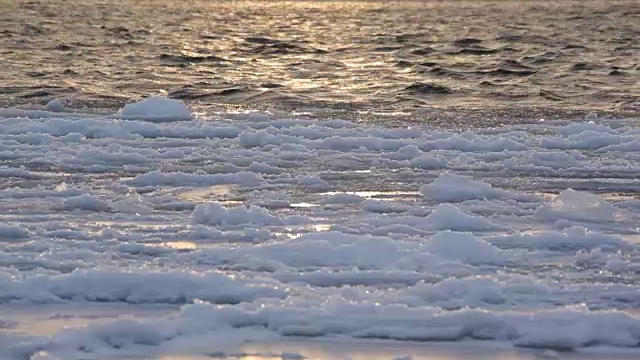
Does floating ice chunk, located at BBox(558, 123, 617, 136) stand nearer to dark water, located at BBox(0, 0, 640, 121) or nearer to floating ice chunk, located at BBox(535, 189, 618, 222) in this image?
dark water, located at BBox(0, 0, 640, 121)

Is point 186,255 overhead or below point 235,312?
overhead

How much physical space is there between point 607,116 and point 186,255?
7561 millimetres

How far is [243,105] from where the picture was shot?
13.5m

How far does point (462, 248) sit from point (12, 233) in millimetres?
2601

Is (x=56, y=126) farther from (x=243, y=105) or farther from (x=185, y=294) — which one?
(x=185, y=294)

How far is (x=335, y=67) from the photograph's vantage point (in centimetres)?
2038

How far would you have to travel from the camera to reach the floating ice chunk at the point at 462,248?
5.66m

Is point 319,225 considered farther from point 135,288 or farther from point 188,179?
point 188,179

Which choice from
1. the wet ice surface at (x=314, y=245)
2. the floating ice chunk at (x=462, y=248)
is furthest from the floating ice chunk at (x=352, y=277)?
the floating ice chunk at (x=462, y=248)

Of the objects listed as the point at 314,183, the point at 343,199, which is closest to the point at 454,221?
the point at 343,199

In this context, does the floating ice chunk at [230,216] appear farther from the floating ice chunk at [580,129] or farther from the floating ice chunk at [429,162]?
the floating ice chunk at [580,129]

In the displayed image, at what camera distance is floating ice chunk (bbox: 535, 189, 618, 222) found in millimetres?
6633

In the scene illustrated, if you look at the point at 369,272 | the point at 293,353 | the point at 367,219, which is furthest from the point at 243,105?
the point at 293,353

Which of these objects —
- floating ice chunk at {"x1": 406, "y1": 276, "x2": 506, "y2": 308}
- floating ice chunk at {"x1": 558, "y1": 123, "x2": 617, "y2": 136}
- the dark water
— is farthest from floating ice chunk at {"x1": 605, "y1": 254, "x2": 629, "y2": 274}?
the dark water
